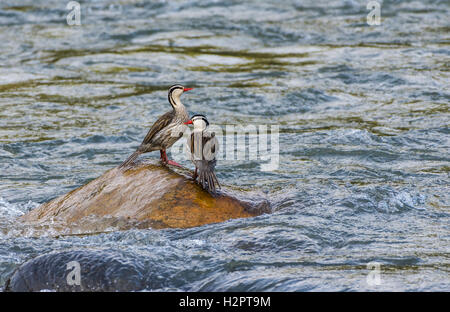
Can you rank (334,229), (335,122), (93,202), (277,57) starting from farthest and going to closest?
(277,57) → (335,122) → (93,202) → (334,229)

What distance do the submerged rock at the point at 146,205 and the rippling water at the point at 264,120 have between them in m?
0.18

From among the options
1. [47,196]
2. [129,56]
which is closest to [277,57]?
[129,56]

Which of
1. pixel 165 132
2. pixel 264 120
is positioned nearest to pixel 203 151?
pixel 165 132

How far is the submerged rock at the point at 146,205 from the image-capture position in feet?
20.0

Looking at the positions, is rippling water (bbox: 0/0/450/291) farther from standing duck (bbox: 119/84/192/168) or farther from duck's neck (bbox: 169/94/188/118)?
duck's neck (bbox: 169/94/188/118)

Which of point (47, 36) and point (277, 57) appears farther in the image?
point (47, 36)

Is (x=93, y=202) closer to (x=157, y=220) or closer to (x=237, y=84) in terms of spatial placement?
(x=157, y=220)

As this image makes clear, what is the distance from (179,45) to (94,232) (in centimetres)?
862

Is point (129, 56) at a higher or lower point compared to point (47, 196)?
higher

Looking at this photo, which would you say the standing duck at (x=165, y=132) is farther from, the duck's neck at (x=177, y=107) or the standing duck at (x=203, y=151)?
the standing duck at (x=203, y=151)

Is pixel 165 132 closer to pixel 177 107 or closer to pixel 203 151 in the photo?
pixel 177 107

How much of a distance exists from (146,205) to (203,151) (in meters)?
0.71

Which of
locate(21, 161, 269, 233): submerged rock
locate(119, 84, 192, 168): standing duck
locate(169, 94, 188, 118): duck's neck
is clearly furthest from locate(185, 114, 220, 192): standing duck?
locate(169, 94, 188, 118): duck's neck
